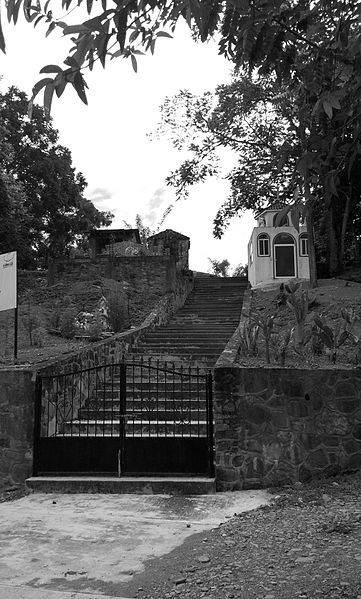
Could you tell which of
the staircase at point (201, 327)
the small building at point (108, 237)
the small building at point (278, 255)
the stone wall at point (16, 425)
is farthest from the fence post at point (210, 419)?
the small building at point (108, 237)

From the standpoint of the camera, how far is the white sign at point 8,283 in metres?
9.42

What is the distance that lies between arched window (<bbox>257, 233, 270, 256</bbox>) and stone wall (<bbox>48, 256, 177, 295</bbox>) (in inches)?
128

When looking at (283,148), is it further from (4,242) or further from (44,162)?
(44,162)

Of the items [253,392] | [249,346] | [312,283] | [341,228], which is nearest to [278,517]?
[253,392]

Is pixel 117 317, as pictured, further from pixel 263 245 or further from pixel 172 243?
pixel 172 243

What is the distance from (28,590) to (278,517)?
2.60 meters

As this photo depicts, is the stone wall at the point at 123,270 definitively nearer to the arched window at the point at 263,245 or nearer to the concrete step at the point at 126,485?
the arched window at the point at 263,245

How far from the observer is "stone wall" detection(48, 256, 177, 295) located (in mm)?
20172

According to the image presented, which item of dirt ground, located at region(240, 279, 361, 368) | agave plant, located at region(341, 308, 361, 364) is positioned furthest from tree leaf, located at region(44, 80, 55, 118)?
agave plant, located at region(341, 308, 361, 364)

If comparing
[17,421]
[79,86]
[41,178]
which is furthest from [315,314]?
[41,178]

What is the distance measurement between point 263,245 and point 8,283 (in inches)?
456

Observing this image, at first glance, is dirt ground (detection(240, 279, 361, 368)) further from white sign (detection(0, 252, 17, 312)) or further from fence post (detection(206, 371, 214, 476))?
white sign (detection(0, 252, 17, 312))

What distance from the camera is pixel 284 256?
752 inches

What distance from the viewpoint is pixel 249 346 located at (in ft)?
28.4
